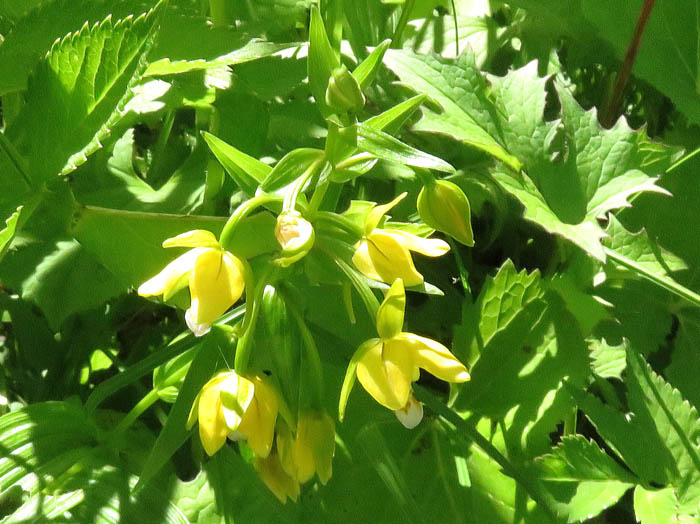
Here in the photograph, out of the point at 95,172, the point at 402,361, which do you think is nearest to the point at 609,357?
the point at 402,361

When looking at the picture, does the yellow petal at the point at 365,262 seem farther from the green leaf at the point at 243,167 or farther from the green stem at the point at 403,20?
the green stem at the point at 403,20

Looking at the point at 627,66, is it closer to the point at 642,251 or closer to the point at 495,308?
Answer: the point at 642,251

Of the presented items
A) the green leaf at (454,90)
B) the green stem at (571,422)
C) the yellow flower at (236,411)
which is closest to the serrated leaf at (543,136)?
the green leaf at (454,90)

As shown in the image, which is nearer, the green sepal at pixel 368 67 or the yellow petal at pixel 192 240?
the yellow petal at pixel 192 240

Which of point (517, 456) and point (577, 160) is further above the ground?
point (577, 160)

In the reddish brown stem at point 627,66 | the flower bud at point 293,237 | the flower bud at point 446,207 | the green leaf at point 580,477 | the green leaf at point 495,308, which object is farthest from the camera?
the reddish brown stem at point 627,66

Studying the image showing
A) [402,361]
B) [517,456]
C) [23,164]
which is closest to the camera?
[402,361]

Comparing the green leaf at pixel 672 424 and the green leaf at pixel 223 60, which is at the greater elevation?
the green leaf at pixel 223 60

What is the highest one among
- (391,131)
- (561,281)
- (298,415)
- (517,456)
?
(391,131)

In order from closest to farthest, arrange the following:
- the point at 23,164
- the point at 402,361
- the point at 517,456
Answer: the point at 402,361 < the point at 23,164 < the point at 517,456

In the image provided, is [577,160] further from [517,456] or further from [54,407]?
[54,407]
